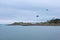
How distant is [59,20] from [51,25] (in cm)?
465

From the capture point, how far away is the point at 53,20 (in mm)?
85250

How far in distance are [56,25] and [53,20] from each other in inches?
152

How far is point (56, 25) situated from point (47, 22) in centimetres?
453

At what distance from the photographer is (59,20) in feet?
276

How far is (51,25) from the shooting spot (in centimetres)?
8650

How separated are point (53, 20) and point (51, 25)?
2.71 meters

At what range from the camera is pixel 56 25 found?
82.2m

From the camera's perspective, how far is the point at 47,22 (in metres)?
80.6

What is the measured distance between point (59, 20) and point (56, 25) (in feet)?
10.9

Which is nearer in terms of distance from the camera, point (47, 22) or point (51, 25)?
point (47, 22)
